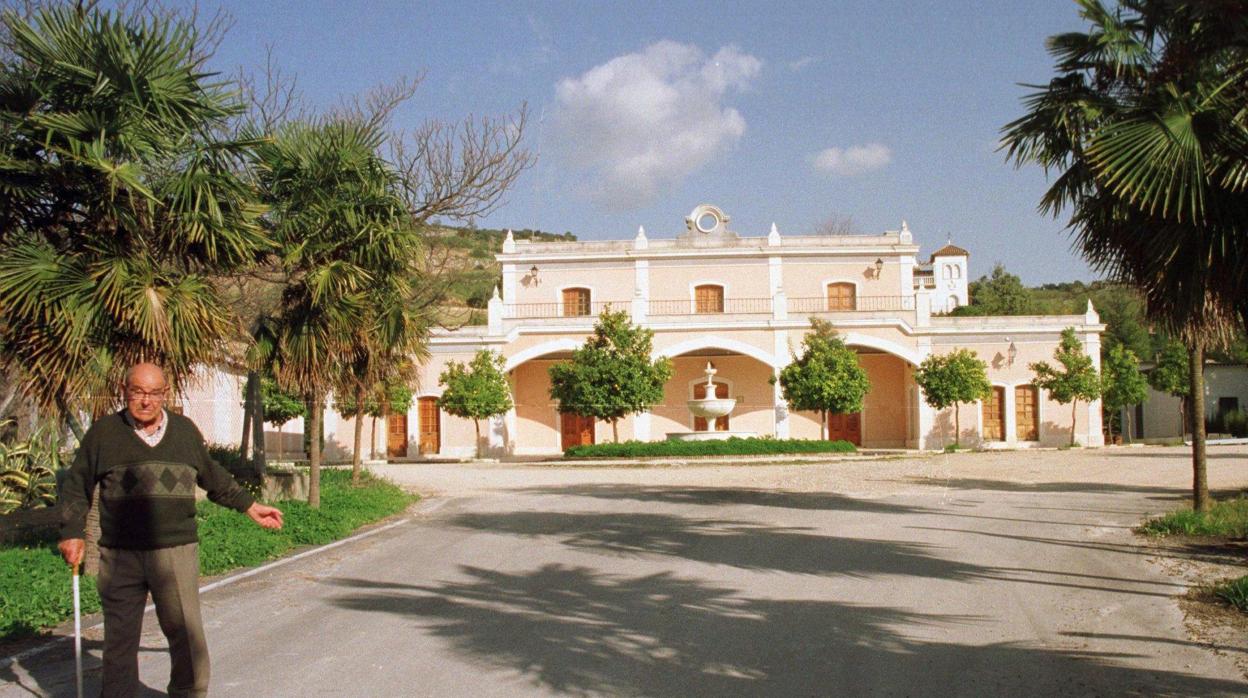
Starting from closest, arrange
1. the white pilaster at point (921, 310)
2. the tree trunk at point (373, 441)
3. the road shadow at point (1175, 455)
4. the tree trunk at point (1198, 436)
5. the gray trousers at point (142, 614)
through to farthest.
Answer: the gray trousers at point (142, 614)
the tree trunk at point (1198, 436)
the road shadow at point (1175, 455)
the tree trunk at point (373, 441)
the white pilaster at point (921, 310)

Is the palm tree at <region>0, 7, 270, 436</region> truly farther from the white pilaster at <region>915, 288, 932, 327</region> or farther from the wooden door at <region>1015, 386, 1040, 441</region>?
the wooden door at <region>1015, 386, 1040, 441</region>

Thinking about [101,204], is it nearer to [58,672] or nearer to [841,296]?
[58,672]

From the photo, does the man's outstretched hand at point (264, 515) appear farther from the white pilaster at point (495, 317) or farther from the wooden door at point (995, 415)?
the wooden door at point (995, 415)

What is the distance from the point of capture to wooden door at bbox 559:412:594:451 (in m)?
37.8

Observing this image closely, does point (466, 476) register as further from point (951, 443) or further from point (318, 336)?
point (951, 443)

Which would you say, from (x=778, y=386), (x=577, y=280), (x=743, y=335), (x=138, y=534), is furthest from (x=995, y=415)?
(x=138, y=534)

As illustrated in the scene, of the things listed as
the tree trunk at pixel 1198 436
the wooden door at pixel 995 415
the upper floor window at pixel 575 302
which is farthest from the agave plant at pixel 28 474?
the wooden door at pixel 995 415

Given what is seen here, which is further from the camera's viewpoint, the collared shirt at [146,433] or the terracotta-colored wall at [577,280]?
the terracotta-colored wall at [577,280]

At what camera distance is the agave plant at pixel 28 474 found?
12.7 metres

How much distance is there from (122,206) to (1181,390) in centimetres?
3755

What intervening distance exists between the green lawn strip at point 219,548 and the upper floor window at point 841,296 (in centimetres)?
2432

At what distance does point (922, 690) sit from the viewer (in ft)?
17.6

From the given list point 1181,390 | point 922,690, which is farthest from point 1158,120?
point 1181,390

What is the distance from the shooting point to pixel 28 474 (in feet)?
42.6
